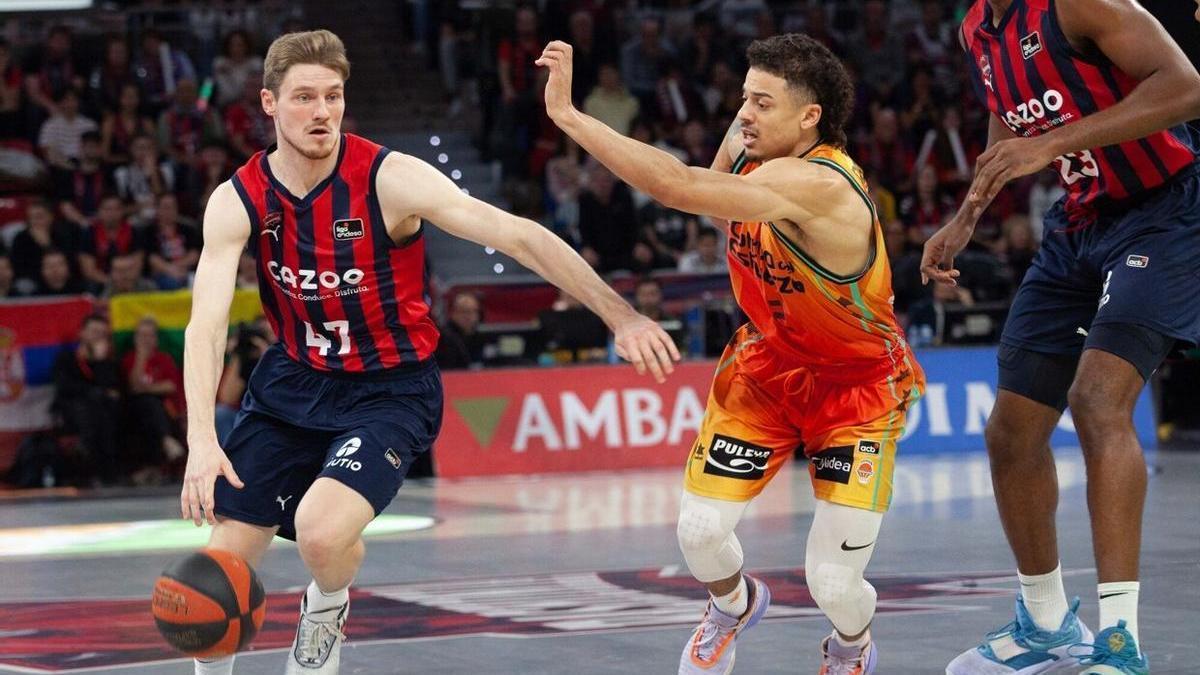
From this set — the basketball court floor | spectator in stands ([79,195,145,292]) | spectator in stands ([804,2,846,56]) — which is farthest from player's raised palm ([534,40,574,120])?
spectator in stands ([804,2,846,56])

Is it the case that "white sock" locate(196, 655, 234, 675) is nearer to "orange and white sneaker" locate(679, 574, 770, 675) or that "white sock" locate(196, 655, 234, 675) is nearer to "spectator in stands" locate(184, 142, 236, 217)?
"orange and white sneaker" locate(679, 574, 770, 675)

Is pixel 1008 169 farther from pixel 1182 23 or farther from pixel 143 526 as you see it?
pixel 143 526

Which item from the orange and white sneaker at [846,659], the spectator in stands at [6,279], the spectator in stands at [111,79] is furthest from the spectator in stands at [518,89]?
the orange and white sneaker at [846,659]

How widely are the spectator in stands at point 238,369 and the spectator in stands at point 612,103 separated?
5.07 metres

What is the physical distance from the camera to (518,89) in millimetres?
16344

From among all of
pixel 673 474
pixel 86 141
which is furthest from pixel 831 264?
pixel 86 141

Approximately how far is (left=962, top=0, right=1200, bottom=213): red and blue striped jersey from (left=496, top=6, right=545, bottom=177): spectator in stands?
10.9m

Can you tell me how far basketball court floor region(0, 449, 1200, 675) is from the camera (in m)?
5.66

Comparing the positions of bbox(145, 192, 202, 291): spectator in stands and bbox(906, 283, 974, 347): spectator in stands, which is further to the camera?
bbox(145, 192, 202, 291): spectator in stands

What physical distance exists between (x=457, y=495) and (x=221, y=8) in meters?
7.56

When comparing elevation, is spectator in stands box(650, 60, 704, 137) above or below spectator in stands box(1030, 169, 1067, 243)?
above

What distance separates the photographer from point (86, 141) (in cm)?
1412

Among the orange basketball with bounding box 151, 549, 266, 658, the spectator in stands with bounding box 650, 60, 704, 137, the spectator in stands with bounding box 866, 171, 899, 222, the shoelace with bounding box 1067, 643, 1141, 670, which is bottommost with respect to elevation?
A: the spectator in stands with bounding box 866, 171, 899, 222

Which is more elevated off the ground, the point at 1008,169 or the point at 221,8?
the point at 1008,169
